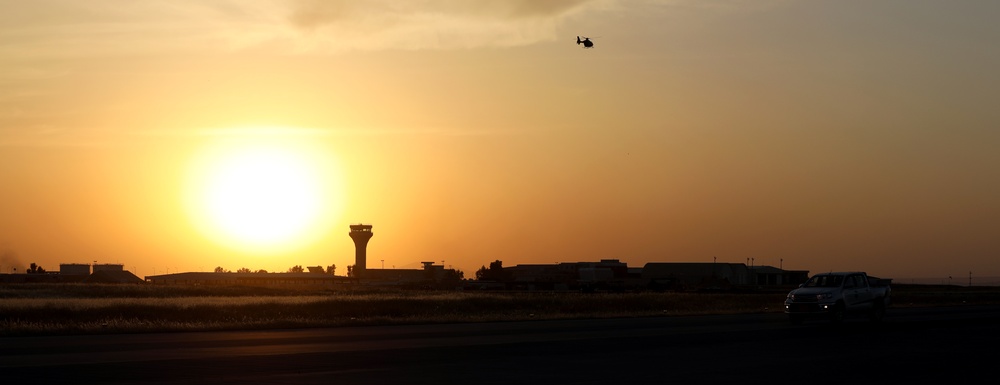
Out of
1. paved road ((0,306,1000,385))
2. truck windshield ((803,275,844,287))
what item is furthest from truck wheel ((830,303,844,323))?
paved road ((0,306,1000,385))

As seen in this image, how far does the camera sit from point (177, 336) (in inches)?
1337

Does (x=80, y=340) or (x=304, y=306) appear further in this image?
(x=304, y=306)

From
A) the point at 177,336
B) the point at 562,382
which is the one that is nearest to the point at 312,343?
the point at 177,336

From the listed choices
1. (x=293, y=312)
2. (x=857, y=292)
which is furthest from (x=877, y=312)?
(x=293, y=312)

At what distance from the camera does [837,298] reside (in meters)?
40.0

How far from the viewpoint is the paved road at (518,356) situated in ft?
67.8

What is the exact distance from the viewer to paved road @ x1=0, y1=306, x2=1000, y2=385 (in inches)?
813

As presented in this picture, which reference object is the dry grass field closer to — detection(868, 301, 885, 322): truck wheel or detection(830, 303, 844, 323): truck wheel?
detection(868, 301, 885, 322): truck wheel

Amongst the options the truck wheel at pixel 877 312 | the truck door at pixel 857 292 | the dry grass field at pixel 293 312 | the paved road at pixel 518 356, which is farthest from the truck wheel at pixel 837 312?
the dry grass field at pixel 293 312

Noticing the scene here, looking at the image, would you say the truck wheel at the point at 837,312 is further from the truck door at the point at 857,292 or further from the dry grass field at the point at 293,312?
the dry grass field at the point at 293,312

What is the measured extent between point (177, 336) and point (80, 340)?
3.09 meters

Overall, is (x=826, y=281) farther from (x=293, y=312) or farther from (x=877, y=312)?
(x=293, y=312)

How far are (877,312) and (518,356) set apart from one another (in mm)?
21707

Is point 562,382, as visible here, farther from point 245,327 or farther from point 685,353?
point 245,327
